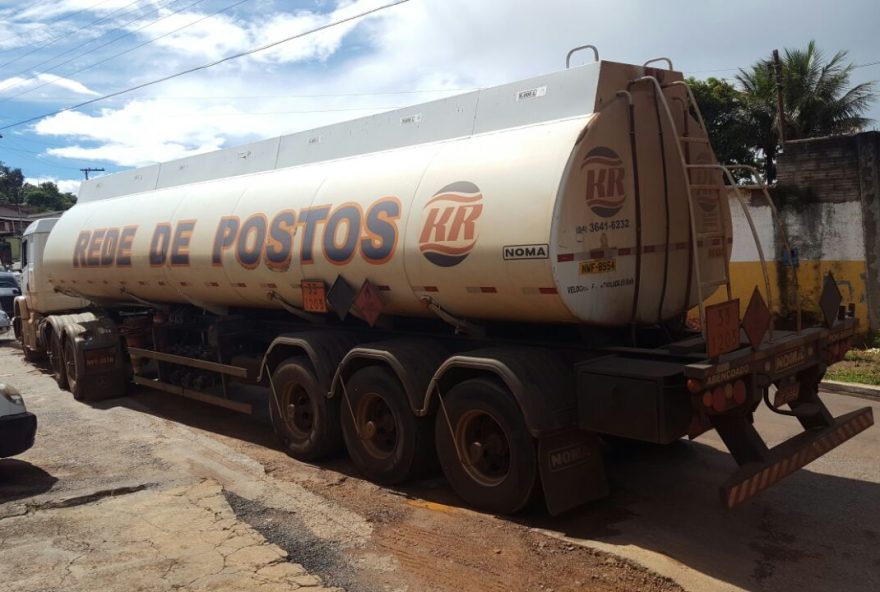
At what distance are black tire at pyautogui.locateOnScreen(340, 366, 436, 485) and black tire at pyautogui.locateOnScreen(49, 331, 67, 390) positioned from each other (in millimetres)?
7083

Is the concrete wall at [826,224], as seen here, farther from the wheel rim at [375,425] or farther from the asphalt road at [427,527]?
the wheel rim at [375,425]

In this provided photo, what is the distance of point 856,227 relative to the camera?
11.8 metres

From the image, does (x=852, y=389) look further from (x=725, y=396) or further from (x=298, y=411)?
(x=298, y=411)

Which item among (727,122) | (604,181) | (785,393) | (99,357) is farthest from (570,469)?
(727,122)

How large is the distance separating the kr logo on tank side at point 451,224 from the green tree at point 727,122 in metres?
21.8

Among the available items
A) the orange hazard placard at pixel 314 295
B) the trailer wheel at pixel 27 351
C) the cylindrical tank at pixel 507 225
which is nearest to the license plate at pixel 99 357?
the trailer wheel at pixel 27 351

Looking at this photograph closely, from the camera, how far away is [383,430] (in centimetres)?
651

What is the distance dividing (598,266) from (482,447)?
64.2 inches

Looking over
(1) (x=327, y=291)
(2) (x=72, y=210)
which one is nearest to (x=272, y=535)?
(1) (x=327, y=291)

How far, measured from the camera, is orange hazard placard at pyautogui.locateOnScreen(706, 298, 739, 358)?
14.3 ft

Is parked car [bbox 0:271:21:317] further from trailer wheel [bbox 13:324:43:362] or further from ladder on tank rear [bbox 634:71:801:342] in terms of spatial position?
ladder on tank rear [bbox 634:71:801:342]

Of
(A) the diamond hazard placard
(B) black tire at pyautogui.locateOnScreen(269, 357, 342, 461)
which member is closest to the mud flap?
(A) the diamond hazard placard

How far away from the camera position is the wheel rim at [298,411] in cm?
727

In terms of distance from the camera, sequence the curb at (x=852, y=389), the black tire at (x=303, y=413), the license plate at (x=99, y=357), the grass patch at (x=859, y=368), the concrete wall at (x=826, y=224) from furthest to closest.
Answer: the concrete wall at (x=826, y=224), the license plate at (x=99, y=357), the grass patch at (x=859, y=368), the curb at (x=852, y=389), the black tire at (x=303, y=413)
